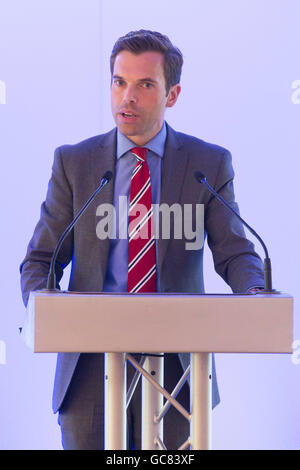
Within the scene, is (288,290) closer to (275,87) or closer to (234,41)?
(275,87)

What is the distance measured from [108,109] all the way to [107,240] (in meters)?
1.27

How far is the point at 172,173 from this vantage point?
234 cm

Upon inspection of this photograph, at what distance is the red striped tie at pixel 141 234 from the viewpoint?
7.06ft

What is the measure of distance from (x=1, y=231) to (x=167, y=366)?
4.74 feet

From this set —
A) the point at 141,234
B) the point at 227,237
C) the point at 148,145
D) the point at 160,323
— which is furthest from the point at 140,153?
the point at 160,323

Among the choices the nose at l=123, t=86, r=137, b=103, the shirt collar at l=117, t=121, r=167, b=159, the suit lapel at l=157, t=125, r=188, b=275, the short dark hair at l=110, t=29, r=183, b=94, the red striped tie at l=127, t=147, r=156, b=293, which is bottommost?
the red striped tie at l=127, t=147, r=156, b=293

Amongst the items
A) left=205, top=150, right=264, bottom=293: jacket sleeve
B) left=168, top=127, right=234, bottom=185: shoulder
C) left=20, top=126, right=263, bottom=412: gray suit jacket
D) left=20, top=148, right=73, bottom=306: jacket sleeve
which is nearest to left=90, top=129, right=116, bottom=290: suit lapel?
left=20, top=126, right=263, bottom=412: gray suit jacket

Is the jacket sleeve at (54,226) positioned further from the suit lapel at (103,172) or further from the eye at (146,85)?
the eye at (146,85)

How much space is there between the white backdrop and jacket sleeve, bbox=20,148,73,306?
3.20 ft

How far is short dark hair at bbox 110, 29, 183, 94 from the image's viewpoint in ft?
7.93

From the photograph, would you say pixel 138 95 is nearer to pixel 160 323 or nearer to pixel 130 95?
pixel 130 95

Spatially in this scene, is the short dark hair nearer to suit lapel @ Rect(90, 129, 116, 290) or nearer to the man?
the man

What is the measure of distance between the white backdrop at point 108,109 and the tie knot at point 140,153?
99cm

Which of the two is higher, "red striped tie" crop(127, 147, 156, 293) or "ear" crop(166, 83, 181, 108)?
"ear" crop(166, 83, 181, 108)
